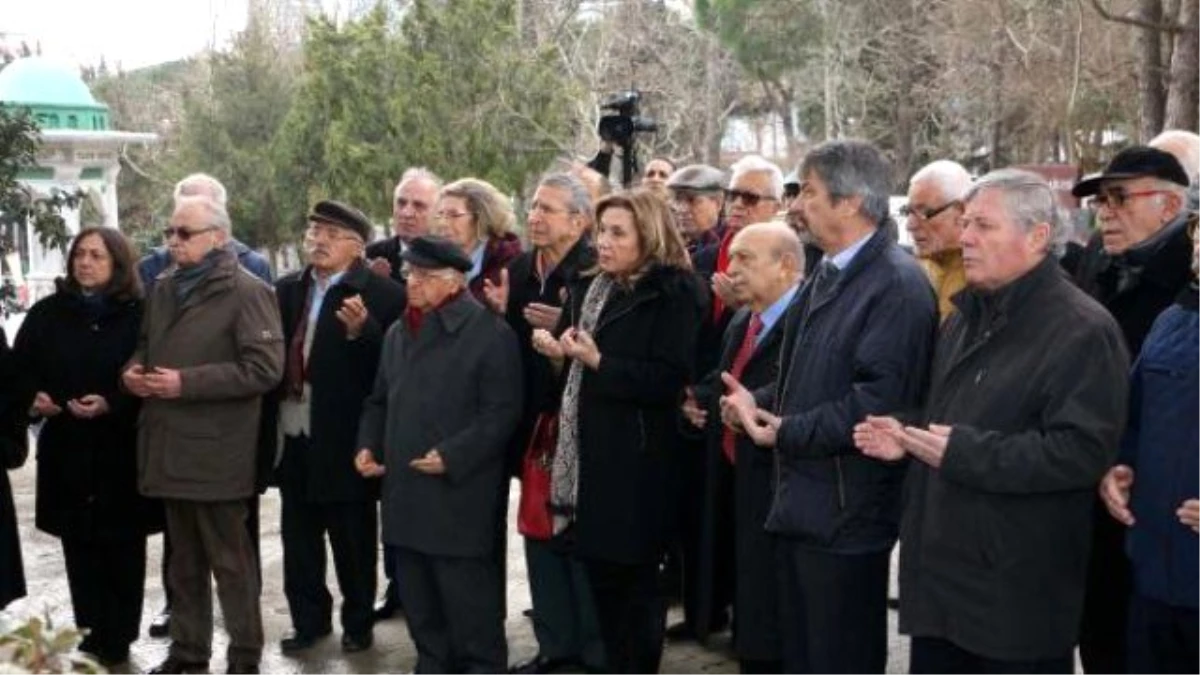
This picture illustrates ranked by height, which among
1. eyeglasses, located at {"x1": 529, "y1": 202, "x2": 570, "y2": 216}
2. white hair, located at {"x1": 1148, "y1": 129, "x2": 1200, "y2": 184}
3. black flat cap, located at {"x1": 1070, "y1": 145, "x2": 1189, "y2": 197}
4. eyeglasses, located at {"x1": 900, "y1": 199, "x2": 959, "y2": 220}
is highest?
white hair, located at {"x1": 1148, "y1": 129, "x2": 1200, "y2": 184}

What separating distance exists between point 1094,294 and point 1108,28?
79.5 feet

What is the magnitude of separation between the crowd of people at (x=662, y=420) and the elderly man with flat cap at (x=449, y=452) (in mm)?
14

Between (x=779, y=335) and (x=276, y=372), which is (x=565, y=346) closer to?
(x=779, y=335)

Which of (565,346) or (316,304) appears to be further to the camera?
(316,304)

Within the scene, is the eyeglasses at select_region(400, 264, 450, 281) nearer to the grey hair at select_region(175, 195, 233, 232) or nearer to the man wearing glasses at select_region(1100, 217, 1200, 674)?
the grey hair at select_region(175, 195, 233, 232)

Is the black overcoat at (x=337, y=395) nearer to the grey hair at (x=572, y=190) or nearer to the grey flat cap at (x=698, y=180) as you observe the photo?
the grey hair at (x=572, y=190)

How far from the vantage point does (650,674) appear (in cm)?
531

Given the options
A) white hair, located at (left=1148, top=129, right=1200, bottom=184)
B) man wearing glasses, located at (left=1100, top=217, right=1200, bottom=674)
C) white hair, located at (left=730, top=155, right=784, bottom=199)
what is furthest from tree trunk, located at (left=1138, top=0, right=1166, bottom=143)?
man wearing glasses, located at (left=1100, top=217, right=1200, bottom=674)

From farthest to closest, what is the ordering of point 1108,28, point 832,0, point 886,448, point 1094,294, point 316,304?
point 832,0 < point 1108,28 < point 316,304 < point 1094,294 < point 886,448

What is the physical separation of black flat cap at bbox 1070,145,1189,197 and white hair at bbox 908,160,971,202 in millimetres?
844

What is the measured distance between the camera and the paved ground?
601cm

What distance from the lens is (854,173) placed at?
4.25 metres

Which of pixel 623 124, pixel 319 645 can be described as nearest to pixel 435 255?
pixel 319 645

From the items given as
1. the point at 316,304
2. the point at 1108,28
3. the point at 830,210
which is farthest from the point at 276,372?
the point at 1108,28
